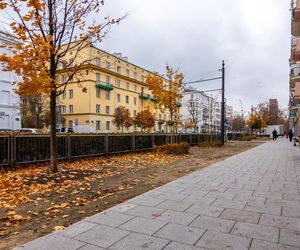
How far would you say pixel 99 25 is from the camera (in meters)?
8.13

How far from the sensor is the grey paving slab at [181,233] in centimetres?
314

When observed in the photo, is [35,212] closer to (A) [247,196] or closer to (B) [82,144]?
(A) [247,196]

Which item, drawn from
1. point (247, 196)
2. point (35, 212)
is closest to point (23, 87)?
point (35, 212)

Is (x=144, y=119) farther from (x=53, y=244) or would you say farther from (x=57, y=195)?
(x=53, y=244)

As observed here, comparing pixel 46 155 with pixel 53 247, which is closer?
pixel 53 247

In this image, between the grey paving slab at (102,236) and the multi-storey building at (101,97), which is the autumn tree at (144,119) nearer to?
the multi-storey building at (101,97)

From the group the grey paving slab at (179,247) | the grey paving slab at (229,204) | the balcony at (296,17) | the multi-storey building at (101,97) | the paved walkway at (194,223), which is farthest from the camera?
the multi-storey building at (101,97)

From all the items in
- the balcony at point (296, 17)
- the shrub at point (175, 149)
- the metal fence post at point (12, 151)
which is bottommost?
the shrub at point (175, 149)

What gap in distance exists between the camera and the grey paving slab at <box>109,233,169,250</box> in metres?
2.94

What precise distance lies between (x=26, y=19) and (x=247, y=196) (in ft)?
24.0

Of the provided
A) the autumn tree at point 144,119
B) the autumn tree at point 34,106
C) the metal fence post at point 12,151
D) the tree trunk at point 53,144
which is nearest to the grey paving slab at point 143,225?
the tree trunk at point 53,144

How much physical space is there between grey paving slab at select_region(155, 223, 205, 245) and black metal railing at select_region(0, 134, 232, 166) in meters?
7.22

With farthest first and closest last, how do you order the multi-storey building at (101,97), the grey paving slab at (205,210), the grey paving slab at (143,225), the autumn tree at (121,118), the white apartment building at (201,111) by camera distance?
the autumn tree at (121,118), the multi-storey building at (101,97), the white apartment building at (201,111), the grey paving slab at (205,210), the grey paving slab at (143,225)

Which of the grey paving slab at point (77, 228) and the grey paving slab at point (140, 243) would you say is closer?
the grey paving slab at point (140, 243)
